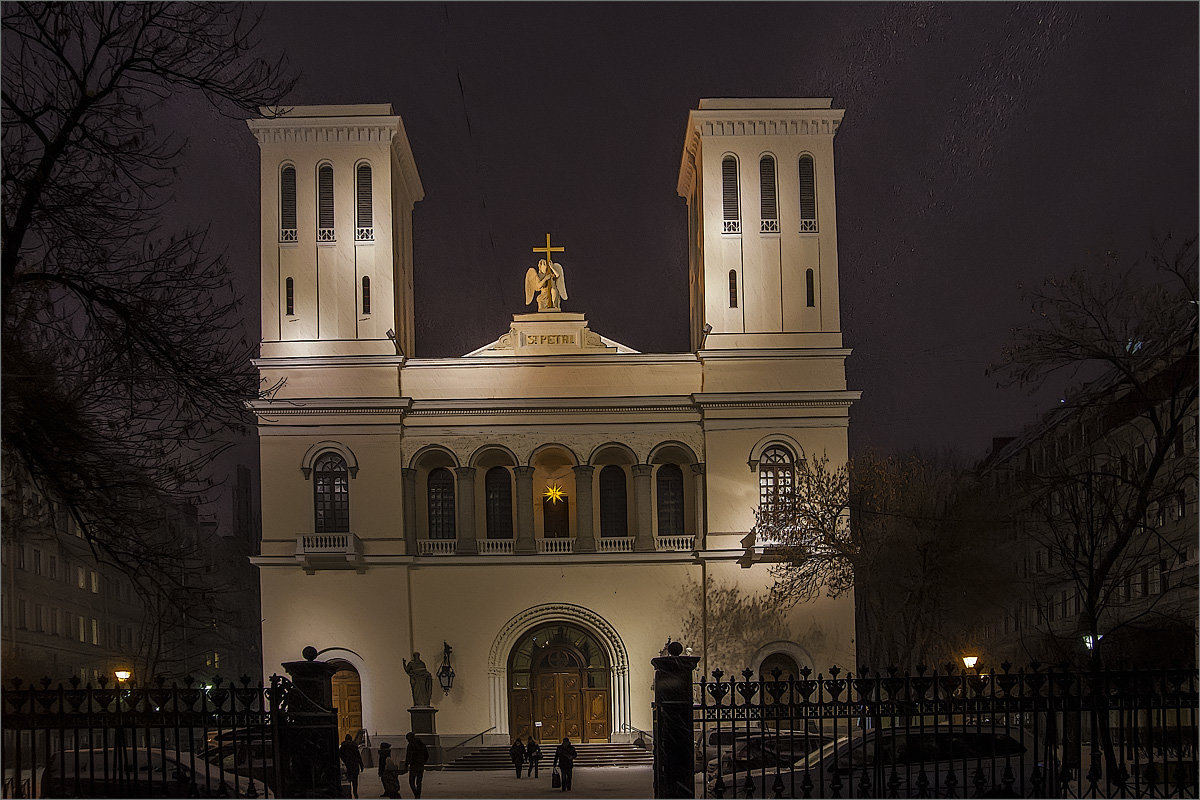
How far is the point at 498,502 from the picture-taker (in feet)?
147

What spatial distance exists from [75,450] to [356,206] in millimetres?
29077

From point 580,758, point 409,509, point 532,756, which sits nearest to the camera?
point 532,756

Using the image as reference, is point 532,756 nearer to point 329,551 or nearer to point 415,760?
point 415,760

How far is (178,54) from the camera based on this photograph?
52.3ft

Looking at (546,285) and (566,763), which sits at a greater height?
(546,285)

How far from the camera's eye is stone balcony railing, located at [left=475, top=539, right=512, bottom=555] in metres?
43.4

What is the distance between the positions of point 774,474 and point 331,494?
13177mm

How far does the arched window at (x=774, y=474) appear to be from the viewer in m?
42.5

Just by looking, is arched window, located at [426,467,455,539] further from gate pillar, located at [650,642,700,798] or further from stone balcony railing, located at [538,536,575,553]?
gate pillar, located at [650,642,700,798]

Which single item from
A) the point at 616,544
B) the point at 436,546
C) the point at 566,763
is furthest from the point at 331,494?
the point at 566,763

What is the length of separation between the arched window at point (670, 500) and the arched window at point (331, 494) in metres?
9.53

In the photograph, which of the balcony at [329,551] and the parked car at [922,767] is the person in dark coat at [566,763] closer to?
the parked car at [922,767]

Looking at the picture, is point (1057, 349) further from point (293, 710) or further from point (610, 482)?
point (610, 482)

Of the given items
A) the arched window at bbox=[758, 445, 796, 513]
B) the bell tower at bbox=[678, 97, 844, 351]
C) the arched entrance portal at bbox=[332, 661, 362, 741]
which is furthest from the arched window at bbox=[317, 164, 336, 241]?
the arched window at bbox=[758, 445, 796, 513]
